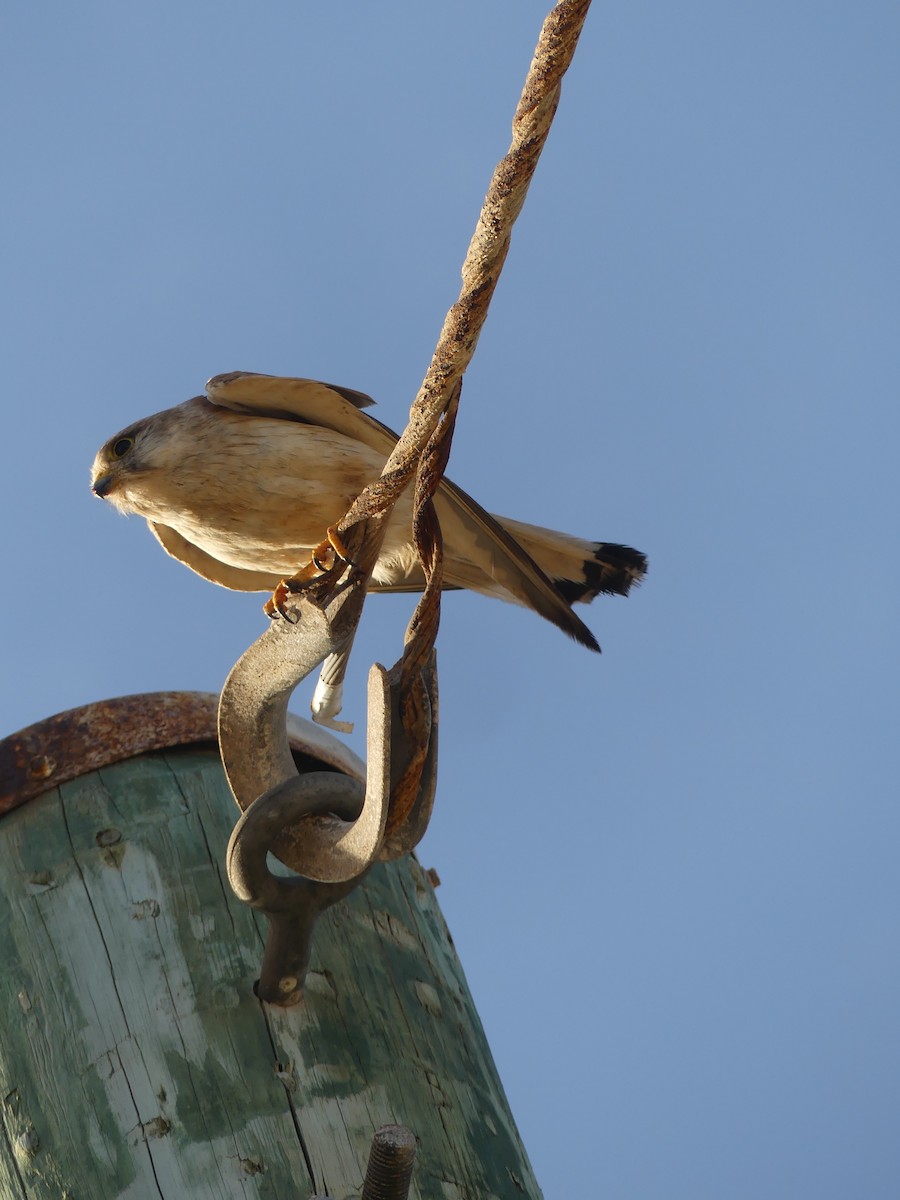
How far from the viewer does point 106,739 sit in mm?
2639

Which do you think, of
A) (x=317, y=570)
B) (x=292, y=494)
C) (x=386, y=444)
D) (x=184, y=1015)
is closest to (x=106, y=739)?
(x=317, y=570)

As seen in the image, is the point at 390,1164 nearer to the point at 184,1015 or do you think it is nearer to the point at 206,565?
the point at 184,1015

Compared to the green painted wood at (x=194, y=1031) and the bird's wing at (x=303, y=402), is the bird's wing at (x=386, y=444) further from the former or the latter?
the green painted wood at (x=194, y=1031)

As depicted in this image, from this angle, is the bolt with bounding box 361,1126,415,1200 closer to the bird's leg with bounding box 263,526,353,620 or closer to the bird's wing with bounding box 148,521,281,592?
the bird's leg with bounding box 263,526,353,620

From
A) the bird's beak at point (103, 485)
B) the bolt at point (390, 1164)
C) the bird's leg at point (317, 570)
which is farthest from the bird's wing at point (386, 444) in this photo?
the bolt at point (390, 1164)

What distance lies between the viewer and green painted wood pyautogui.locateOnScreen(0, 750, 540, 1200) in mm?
2025

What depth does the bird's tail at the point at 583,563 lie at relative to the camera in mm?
4113

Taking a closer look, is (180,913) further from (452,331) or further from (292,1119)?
(452,331)

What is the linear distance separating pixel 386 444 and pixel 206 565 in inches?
31.7

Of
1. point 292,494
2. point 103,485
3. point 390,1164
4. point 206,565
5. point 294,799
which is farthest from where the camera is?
point 206,565

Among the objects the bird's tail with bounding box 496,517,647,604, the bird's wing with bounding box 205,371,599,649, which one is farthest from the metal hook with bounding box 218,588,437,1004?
the bird's tail with bounding box 496,517,647,604

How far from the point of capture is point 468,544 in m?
4.10

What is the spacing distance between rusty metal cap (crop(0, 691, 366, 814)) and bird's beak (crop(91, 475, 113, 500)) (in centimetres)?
186

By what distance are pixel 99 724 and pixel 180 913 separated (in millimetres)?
471
